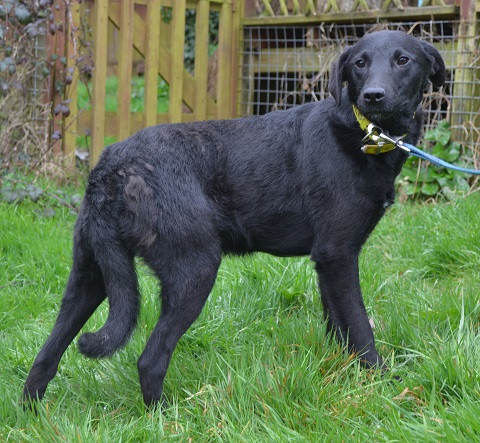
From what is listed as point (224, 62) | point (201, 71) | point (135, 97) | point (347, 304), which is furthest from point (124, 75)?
point (135, 97)

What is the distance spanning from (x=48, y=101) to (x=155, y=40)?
1.04 metres

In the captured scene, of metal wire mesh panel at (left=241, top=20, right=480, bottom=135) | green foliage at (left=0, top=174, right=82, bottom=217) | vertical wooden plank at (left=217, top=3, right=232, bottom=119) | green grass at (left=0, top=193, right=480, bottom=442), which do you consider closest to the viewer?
green grass at (left=0, top=193, right=480, bottom=442)

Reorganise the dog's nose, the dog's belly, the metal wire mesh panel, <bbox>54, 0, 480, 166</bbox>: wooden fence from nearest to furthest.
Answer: the dog's nose, the dog's belly, the metal wire mesh panel, <bbox>54, 0, 480, 166</bbox>: wooden fence

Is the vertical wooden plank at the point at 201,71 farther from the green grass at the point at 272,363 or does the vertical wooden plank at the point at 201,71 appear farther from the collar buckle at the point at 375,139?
the collar buckle at the point at 375,139

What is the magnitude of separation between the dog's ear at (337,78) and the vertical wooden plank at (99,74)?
3.08 m

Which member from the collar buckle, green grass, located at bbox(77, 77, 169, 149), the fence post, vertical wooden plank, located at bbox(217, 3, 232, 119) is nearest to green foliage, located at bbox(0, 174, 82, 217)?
vertical wooden plank, located at bbox(217, 3, 232, 119)

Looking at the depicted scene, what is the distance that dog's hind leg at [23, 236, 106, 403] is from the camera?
9.29 ft

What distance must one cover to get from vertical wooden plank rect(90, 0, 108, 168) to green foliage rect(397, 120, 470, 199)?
2457mm

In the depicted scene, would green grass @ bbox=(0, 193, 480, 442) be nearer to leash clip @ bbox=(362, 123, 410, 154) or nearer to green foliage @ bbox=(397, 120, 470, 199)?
leash clip @ bbox=(362, 123, 410, 154)

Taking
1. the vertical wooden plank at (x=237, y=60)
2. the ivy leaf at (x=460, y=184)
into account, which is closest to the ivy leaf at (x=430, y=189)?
the ivy leaf at (x=460, y=184)

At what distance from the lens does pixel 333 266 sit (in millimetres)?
2977

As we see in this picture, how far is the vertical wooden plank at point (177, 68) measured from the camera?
6281mm

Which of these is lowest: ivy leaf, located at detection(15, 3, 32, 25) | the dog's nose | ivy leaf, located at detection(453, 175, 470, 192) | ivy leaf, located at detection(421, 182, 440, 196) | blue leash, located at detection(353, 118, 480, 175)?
ivy leaf, located at detection(421, 182, 440, 196)

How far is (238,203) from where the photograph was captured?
9.99ft
